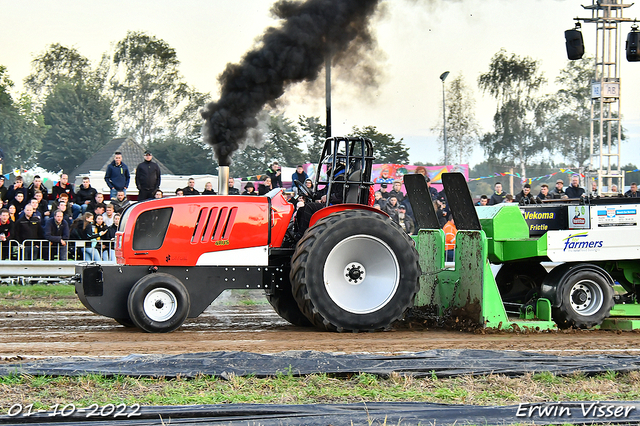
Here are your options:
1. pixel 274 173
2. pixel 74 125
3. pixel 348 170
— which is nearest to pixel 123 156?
pixel 74 125

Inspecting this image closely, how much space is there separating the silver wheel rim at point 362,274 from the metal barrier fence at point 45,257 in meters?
7.03

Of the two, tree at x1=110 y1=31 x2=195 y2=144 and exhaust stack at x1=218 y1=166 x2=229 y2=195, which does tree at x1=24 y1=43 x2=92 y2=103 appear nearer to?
tree at x1=110 y1=31 x2=195 y2=144

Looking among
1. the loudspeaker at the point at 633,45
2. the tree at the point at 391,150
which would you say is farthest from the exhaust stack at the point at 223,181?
the tree at the point at 391,150

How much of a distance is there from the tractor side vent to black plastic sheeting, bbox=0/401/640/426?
3.83 meters

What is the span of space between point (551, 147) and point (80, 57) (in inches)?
1487

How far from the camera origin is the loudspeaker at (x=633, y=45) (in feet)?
57.6

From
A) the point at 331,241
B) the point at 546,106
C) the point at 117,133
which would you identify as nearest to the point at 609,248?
the point at 331,241

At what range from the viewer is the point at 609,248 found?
354 inches

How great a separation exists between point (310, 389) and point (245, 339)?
2738mm

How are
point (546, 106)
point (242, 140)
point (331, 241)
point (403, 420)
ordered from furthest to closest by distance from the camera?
point (546, 106)
point (242, 140)
point (331, 241)
point (403, 420)

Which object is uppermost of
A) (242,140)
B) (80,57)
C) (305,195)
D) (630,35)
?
(80,57)

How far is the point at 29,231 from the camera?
14383 mm

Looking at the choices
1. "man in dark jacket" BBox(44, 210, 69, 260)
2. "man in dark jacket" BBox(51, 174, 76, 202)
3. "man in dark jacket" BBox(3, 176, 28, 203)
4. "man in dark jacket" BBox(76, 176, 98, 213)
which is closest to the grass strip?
"man in dark jacket" BBox(44, 210, 69, 260)

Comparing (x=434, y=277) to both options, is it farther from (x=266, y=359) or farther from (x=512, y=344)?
(x=266, y=359)
